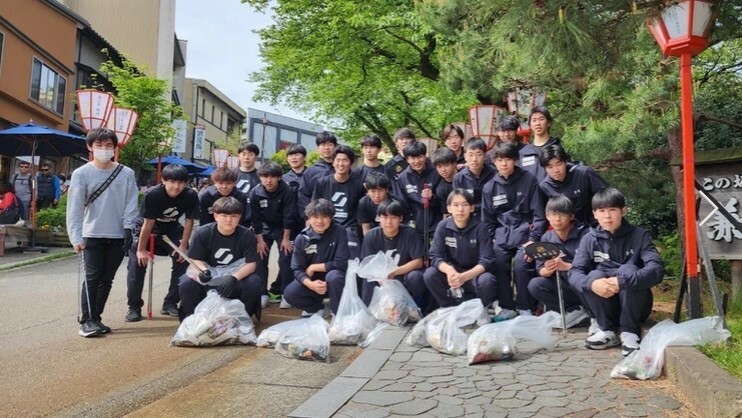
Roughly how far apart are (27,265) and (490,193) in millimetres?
8386

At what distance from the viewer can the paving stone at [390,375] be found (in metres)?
3.90

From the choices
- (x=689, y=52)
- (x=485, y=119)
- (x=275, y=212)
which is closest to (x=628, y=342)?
(x=689, y=52)

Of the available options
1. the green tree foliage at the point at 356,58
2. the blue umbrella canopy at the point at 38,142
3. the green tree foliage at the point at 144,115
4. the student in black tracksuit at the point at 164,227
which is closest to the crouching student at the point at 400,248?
the student in black tracksuit at the point at 164,227

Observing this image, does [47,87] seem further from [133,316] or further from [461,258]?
[461,258]

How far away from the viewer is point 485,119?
356 inches

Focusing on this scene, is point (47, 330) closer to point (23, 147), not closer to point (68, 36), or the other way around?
point (23, 147)

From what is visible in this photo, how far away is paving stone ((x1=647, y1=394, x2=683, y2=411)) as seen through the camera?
3.38 meters

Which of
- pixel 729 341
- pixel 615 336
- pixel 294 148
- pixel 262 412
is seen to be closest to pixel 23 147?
pixel 294 148

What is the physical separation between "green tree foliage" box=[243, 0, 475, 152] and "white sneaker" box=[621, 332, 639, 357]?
9561mm

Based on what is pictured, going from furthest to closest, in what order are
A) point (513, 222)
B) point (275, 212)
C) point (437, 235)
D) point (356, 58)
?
point (356, 58) → point (275, 212) → point (513, 222) → point (437, 235)

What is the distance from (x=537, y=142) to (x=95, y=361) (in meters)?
4.63

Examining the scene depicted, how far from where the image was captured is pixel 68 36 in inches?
797

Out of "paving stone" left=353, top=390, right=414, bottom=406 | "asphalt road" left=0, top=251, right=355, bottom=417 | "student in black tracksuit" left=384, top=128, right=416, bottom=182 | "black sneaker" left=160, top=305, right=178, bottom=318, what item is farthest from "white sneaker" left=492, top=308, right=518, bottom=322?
"black sneaker" left=160, top=305, right=178, bottom=318

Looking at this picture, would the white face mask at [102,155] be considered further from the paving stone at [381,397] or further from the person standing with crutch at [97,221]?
the paving stone at [381,397]
